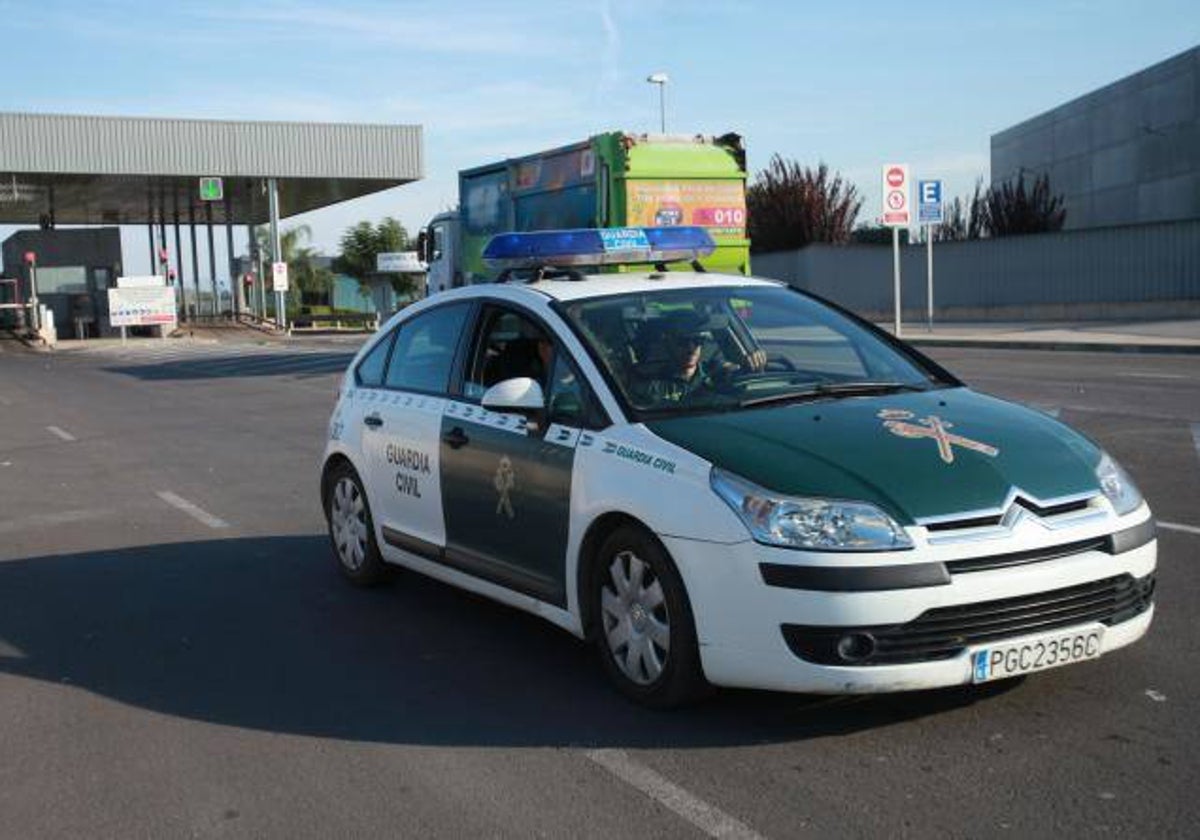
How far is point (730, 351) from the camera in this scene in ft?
18.5

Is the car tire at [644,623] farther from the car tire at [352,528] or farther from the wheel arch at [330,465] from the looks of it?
the wheel arch at [330,465]

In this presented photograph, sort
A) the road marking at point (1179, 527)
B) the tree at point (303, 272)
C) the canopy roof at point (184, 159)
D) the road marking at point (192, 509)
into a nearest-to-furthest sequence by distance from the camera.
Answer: the road marking at point (1179, 527)
the road marking at point (192, 509)
the canopy roof at point (184, 159)
the tree at point (303, 272)

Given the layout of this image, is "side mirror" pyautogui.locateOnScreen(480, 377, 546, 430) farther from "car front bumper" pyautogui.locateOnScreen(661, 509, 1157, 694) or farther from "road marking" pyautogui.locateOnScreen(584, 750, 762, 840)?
"road marking" pyautogui.locateOnScreen(584, 750, 762, 840)

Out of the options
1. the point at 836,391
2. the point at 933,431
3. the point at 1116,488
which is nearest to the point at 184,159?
the point at 836,391

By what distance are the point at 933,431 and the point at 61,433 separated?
45.5 ft

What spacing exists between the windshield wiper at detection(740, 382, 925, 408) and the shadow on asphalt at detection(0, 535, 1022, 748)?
1.12m

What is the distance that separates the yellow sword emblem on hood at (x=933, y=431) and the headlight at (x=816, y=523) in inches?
17.3

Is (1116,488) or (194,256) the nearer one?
(1116,488)

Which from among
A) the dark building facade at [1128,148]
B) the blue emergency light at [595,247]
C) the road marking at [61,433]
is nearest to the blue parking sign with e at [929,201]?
the dark building facade at [1128,148]

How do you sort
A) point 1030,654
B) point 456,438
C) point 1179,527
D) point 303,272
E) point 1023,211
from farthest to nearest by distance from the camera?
point 303,272 → point 1023,211 → point 1179,527 → point 456,438 → point 1030,654

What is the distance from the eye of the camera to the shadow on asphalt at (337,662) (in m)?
4.79

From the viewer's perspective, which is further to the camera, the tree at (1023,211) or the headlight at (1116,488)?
the tree at (1023,211)

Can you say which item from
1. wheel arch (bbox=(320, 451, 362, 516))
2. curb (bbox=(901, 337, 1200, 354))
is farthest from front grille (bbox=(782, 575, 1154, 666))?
curb (bbox=(901, 337, 1200, 354))

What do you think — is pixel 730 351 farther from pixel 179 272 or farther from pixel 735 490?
pixel 179 272
